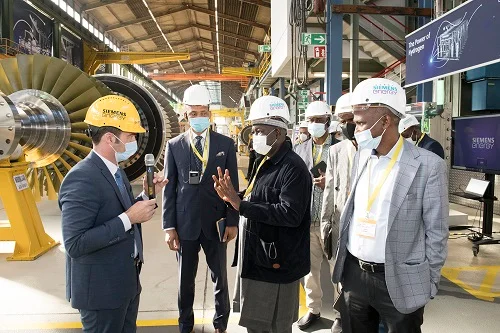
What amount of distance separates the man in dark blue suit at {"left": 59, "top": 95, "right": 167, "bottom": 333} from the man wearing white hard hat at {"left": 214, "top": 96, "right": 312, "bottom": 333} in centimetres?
54

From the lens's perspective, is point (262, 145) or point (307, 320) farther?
point (307, 320)

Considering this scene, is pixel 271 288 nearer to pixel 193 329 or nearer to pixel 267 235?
pixel 267 235

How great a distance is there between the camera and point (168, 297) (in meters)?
3.98

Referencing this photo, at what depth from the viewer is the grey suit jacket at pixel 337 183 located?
292 cm

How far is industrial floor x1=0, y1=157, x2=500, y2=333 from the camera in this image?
11.2ft

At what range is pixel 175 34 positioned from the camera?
26406 mm

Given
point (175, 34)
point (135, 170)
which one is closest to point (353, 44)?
point (135, 170)

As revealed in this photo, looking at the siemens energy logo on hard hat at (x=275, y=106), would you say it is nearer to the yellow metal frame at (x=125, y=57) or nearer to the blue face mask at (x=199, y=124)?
the blue face mask at (x=199, y=124)

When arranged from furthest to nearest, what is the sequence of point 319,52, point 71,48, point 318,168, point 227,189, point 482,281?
point 71,48 → point 319,52 → point 482,281 → point 318,168 → point 227,189

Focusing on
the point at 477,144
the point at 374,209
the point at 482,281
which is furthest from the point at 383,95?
the point at 477,144

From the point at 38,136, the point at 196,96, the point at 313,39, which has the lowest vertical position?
the point at 38,136

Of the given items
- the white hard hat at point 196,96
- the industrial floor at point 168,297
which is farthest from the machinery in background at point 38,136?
the white hard hat at point 196,96

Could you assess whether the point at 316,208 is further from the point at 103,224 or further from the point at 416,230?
the point at 103,224

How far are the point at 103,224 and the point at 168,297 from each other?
7.64 feet
